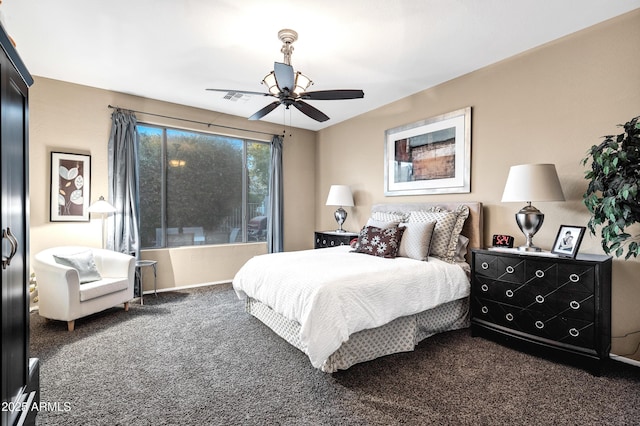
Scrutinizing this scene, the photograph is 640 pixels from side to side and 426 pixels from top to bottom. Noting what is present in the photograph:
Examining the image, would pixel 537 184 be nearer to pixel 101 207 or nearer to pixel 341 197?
pixel 341 197

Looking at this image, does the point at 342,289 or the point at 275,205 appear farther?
the point at 275,205

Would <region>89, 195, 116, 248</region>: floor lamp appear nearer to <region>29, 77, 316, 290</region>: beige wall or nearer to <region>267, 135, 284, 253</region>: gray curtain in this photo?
<region>29, 77, 316, 290</region>: beige wall

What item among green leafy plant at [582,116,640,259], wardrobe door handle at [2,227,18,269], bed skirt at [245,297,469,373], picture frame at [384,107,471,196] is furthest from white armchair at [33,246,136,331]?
green leafy plant at [582,116,640,259]

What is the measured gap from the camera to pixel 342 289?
2352 mm

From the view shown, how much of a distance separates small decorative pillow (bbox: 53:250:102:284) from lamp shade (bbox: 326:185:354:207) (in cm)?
320

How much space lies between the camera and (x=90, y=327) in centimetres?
329

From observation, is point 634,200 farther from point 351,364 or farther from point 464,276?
point 351,364

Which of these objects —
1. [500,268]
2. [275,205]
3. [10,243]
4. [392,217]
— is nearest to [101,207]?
[275,205]

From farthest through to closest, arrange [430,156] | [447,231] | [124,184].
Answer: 1. [124,184]
2. [430,156]
3. [447,231]

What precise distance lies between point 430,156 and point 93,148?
14.6ft

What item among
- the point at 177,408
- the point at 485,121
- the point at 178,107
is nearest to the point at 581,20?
the point at 485,121

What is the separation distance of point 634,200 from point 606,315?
0.93 metres

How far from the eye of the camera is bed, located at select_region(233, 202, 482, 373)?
7.45ft

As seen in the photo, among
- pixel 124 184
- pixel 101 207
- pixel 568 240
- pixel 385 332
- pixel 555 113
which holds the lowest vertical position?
pixel 385 332
